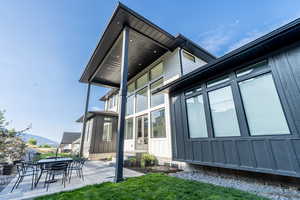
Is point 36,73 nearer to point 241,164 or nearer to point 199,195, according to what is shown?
point 199,195

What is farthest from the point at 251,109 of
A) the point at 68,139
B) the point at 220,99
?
the point at 68,139

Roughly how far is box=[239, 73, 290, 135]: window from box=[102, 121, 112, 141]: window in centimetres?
963

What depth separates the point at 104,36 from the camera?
629cm

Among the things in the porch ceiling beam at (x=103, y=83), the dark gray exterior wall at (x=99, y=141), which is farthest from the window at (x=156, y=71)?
the dark gray exterior wall at (x=99, y=141)

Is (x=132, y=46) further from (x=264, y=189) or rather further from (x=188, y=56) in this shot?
(x=264, y=189)

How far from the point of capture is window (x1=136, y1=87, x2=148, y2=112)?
28.7 feet

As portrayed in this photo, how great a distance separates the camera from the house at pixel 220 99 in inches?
109

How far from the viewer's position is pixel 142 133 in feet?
27.5

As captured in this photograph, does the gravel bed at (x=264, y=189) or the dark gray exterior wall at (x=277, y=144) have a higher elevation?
the dark gray exterior wall at (x=277, y=144)

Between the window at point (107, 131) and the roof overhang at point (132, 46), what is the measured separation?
4.06 m

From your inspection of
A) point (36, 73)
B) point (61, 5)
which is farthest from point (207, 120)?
point (36, 73)

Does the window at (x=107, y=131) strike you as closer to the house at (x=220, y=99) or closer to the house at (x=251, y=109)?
the house at (x=220, y=99)

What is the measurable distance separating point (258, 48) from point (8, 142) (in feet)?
31.4

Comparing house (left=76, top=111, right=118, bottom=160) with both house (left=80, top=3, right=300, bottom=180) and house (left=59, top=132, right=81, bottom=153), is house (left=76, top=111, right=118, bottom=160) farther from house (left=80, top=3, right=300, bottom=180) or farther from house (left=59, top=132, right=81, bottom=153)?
house (left=59, top=132, right=81, bottom=153)
